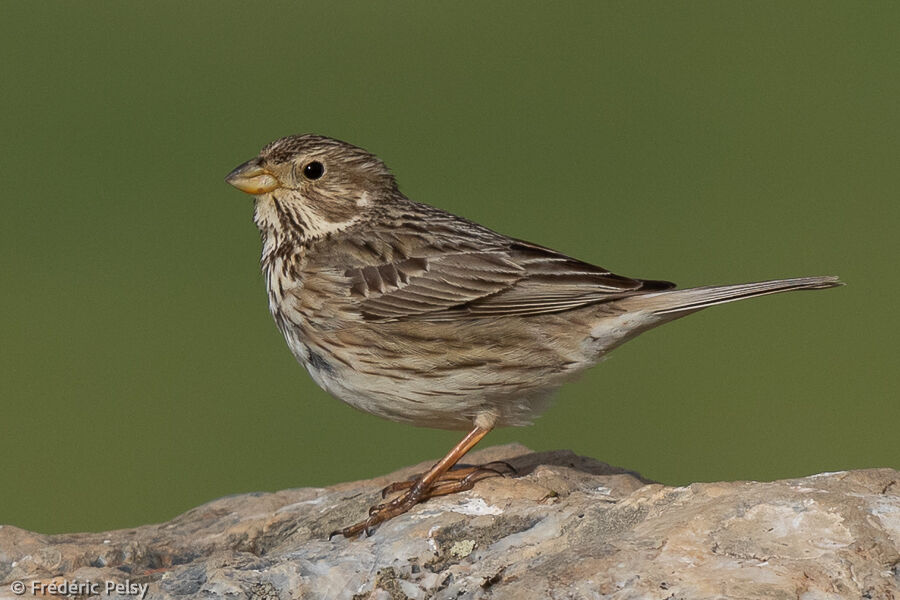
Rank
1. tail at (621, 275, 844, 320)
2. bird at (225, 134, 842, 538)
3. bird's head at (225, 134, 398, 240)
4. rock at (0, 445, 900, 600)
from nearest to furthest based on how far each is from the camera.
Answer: rock at (0, 445, 900, 600), tail at (621, 275, 844, 320), bird at (225, 134, 842, 538), bird's head at (225, 134, 398, 240)

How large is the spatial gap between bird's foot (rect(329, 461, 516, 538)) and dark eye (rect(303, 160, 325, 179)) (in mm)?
2007

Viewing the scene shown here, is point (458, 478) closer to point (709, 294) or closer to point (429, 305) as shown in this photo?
point (429, 305)

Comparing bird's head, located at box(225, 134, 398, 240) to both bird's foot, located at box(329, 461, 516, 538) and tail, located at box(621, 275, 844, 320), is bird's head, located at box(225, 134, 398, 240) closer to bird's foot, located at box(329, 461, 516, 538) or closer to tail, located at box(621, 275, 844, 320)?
bird's foot, located at box(329, 461, 516, 538)

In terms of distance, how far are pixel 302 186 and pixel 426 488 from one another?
224cm

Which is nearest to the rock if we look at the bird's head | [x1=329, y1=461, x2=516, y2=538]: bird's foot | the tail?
[x1=329, y1=461, x2=516, y2=538]: bird's foot

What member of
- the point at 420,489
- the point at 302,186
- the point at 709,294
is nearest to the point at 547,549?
the point at 420,489

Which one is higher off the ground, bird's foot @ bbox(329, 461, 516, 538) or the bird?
the bird

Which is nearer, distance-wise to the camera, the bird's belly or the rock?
the rock

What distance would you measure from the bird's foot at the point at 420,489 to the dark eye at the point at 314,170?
2007 mm

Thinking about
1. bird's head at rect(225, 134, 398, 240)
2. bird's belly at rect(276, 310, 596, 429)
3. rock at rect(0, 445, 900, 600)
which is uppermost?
bird's head at rect(225, 134, 398, 240)

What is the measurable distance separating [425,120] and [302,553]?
13.5 meters

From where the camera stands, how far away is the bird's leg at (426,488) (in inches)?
249

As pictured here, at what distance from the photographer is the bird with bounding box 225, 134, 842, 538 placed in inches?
Result: 278

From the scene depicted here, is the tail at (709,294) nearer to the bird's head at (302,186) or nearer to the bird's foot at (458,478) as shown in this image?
the bird's foot at (458,478)
